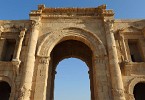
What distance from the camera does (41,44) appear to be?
14.0 m

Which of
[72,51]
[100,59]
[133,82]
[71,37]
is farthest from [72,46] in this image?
[133,82]

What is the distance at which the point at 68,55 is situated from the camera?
17844mm

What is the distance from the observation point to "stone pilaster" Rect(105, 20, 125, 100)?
11672 mm

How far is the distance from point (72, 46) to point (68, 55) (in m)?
0.98

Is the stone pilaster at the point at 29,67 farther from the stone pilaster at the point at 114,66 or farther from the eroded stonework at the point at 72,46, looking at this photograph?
the stone pilaster at the point at 114,66

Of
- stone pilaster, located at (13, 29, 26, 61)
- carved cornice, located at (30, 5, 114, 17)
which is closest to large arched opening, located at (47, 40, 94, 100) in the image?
carved cornice, located at (30, 5, 114, 17)

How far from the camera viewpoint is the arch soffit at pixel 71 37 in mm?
13773

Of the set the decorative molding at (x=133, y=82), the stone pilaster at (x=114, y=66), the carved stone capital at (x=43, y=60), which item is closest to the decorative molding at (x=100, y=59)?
the stone pilaster at (x=114, y=66)

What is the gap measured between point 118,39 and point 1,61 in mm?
8901

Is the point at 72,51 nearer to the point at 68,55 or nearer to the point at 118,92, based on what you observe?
the point at 68,55

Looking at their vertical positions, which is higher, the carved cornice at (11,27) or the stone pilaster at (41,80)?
the carved cornice at (11,27)

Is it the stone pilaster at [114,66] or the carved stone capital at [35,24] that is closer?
the stone pilaster at [114,66]

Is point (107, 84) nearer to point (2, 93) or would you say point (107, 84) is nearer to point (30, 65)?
point (30, 65)

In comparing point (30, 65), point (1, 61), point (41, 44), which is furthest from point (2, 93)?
point (41, 44)
